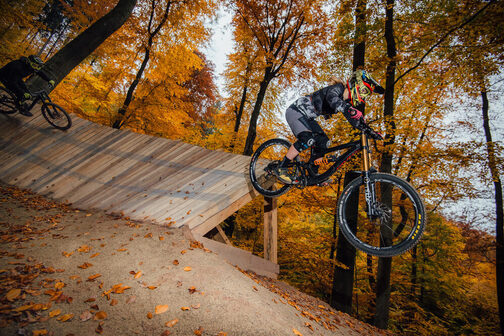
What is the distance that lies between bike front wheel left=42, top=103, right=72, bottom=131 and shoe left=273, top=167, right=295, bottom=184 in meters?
8.01

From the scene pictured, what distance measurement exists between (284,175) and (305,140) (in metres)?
0.98

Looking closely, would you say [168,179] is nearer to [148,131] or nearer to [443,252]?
[148,131]

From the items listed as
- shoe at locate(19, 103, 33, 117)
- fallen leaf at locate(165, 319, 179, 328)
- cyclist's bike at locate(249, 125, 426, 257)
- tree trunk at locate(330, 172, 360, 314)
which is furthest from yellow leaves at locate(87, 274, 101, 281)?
shoe at locate(19, 103, 33, 117)

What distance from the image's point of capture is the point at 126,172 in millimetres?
5699

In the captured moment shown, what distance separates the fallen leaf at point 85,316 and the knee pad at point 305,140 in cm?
373

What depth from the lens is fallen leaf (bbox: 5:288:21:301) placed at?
1.87 m

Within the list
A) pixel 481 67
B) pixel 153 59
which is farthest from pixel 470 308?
pixel 153 59

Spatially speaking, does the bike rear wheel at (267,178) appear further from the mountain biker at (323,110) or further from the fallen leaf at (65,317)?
the fallen leaf at (65,317)

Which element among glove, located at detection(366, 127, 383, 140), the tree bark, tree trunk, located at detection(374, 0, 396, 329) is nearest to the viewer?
glove, located at detection(366, 127, 383, 140)

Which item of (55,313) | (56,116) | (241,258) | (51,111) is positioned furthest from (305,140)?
(51,111)

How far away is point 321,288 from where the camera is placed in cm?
1211

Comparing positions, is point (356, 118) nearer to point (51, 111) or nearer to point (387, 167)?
point (387, 167)

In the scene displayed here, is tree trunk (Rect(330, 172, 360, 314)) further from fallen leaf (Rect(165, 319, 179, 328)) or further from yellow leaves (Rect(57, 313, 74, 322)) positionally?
yellow leaves (Rect(57, 313, 74, 322))

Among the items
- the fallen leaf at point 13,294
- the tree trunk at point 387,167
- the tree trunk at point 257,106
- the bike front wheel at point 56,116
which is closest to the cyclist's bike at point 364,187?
the tree trunk at point 387,167
